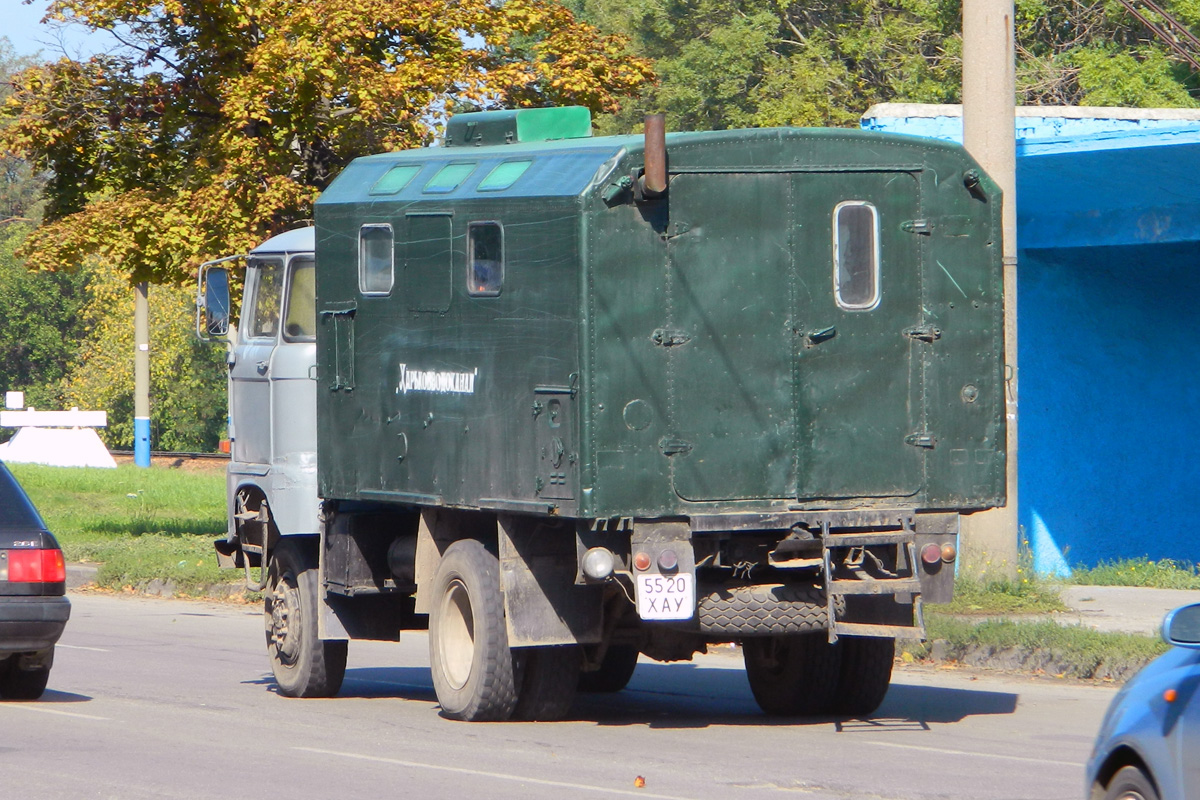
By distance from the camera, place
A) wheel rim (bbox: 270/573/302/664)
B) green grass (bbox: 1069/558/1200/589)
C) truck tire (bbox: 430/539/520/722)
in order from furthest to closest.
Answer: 1. green grass (bbox: 1069/558/1200/589)
2. wheel rim (bbox: 270/573/302/664)
3. truck tire (bbox: 430/539/520/722)

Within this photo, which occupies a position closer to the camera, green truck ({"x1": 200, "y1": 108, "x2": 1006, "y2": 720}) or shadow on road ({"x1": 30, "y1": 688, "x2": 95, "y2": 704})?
green truck ({"x1": 200, "y1": 108, "x2": 1006, "y2": 720})

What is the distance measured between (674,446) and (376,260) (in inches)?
98.4

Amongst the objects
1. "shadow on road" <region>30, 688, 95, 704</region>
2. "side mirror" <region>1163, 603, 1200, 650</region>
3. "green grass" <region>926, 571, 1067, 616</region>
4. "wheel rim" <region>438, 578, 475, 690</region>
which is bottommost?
"shadow on road" <region>30, 688, 95, 704</region>

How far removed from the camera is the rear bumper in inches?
399

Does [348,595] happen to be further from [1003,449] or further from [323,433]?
[1003,449]

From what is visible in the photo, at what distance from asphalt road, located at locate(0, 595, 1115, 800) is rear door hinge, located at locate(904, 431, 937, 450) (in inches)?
61.2

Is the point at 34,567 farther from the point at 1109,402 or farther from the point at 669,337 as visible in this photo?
the point at 1109,402

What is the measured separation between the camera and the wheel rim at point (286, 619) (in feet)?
38.0

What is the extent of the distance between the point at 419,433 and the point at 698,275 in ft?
6.72

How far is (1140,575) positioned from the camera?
1652 centimetres

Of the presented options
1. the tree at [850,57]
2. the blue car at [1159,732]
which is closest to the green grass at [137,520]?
the tree at [850,57]

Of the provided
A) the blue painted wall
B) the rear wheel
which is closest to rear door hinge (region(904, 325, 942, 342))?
the rear wheel

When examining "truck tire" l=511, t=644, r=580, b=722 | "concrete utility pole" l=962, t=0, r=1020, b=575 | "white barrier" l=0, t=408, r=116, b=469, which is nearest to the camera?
"truck tire" l=511, t=644, r=580, b=722

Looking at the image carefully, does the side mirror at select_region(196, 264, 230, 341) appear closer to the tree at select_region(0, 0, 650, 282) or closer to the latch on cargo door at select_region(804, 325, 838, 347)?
the latch on cargo door at select_region(804, 325, 838, 347)
